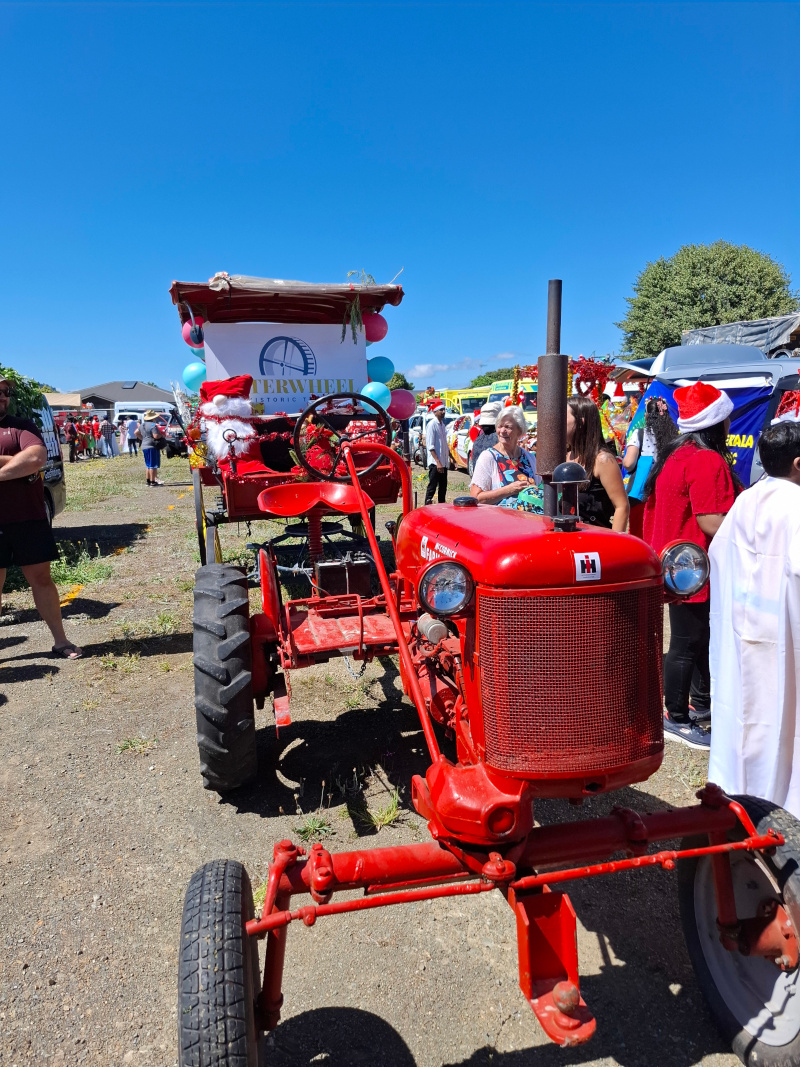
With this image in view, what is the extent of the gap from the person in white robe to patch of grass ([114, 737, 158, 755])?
2758 mm

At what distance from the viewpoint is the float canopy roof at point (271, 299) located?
5.72 m

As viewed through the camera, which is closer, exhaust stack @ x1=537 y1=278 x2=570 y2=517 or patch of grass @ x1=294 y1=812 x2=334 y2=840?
exhaust stack @ x1=537 y1=278 x2=570 y2=517

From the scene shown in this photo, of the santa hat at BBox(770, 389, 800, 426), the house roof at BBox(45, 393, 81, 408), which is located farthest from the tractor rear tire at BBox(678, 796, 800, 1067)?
the house roof at BBox(45, 393, 81, 408)

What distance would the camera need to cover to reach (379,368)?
284 inches

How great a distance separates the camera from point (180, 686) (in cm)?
437

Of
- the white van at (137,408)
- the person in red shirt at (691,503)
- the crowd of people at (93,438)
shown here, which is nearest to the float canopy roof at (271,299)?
the person in red shirt at (691,503)

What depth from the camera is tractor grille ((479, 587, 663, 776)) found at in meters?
1.63

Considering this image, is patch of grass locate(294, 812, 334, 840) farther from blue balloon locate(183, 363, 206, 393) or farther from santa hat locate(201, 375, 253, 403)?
blue balloon locate(183, 363, 206, 393)

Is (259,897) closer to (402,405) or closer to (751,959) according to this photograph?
(751,959)

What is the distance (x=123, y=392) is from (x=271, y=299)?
6850cm

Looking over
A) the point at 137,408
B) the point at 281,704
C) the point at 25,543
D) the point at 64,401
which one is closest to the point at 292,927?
the point at 281,704

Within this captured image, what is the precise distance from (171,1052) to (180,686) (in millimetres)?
2664

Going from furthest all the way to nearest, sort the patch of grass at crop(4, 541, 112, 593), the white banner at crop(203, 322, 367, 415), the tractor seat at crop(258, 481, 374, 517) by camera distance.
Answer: the patch of grass at crop(4, 541, 112, 593)
the white banner at crop(203, 322, 367, 415)
the tractor seat at crop(258, 481, 374, 517)

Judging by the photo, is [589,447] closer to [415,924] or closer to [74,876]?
[415,924]
